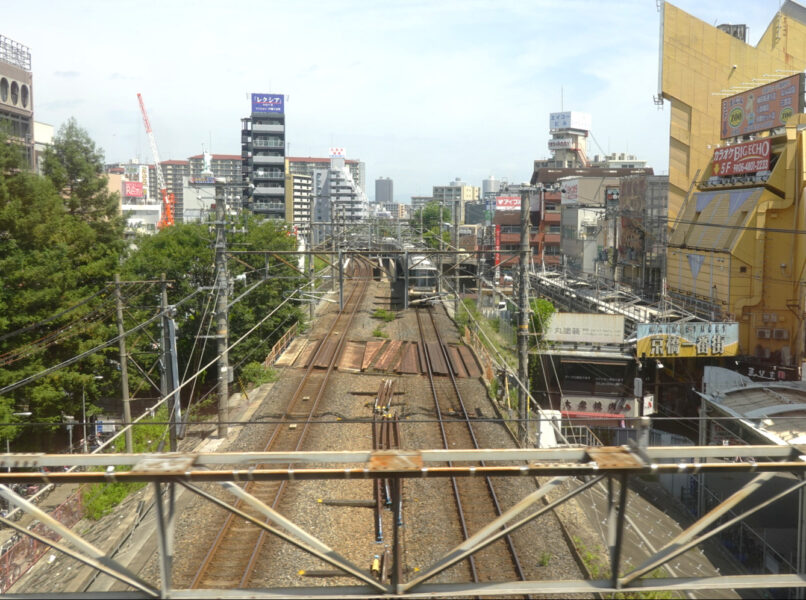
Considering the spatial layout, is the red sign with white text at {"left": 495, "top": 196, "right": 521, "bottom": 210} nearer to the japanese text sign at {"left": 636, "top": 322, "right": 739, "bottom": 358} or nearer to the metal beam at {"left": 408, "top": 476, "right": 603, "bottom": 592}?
the japanese text sign at {"left": 636, "top": 322, "right": 739, "bottom": 358}

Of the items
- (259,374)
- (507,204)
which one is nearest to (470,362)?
(259,374)

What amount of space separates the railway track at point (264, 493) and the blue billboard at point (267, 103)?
55426 millimetres

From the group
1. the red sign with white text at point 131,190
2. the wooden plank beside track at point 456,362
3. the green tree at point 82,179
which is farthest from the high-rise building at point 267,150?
the wooden plank beside track at point 456,362

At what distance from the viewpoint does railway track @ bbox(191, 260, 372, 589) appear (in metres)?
8.38

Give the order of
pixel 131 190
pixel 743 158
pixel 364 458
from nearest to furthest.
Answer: pixel 364 458 < pixel 743 158 < pixel 131 190

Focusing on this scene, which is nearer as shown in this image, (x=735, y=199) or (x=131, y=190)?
(x=735, y=199)

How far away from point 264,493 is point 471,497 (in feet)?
11.0

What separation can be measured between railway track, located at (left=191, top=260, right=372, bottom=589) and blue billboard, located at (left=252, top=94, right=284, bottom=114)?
5543 cm

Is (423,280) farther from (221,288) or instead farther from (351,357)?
(221,288)

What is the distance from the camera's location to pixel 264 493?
1101 cm

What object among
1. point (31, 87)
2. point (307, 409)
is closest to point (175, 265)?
point (307, 409)

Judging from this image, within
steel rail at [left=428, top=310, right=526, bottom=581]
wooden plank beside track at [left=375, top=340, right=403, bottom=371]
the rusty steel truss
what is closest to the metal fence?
steel rail at [left=428, top=310, right=526, bottom=581]

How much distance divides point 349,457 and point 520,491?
8079mm

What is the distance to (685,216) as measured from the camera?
30906 millimetres
